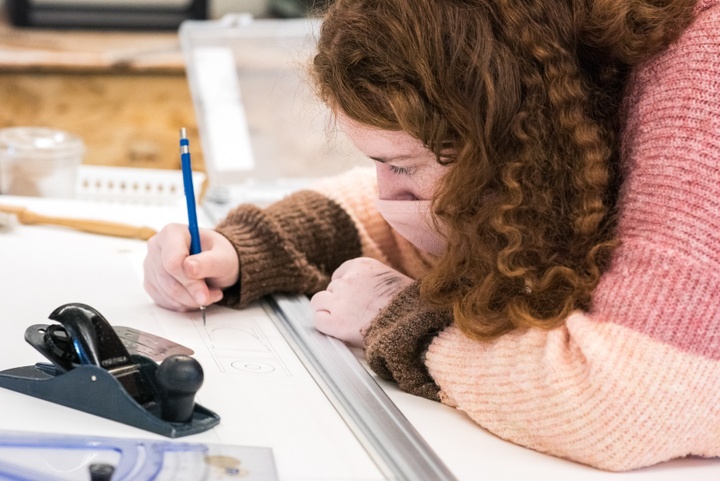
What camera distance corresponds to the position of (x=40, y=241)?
4.05 ft

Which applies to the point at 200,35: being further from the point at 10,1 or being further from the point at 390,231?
the point at 10,1

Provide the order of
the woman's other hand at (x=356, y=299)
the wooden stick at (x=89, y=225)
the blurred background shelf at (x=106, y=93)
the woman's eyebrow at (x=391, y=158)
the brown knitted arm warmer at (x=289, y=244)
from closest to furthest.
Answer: the woman's eyebrow at (x=391, y=158)
the woman's other hand at (x=356, y=299)
the brown knitted arm warmer at (x=289, y=244)
the wooden stick at (x=89, y=225)
the blurred background shelf at (x=106, y=93)

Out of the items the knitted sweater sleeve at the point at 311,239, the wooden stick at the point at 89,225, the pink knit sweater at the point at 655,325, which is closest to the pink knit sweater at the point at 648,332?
the pink knit sweater at the point at 655,325

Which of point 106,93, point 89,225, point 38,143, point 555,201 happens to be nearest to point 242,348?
point 555,201

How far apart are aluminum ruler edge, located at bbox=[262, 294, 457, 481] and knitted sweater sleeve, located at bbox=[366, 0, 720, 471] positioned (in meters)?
0.09

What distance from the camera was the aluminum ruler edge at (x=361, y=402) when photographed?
694 mm

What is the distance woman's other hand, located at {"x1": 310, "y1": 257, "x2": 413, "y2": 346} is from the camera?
0.95 meters

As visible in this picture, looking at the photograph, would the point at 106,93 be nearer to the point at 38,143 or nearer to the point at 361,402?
the point at 38,143

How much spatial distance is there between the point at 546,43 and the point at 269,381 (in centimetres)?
37

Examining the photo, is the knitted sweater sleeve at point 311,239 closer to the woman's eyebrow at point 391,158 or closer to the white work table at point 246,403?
the white work table at point 246,403

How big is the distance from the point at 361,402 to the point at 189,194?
0.32 metres

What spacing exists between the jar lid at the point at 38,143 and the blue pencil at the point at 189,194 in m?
0.57

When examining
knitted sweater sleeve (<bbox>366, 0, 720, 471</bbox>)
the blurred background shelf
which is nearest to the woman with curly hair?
knitted sweater sleeve (<bbox>366, 0, 720, 471</bbox>)

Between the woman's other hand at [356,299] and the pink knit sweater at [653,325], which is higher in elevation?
the pink knit sweater at [653,325]
